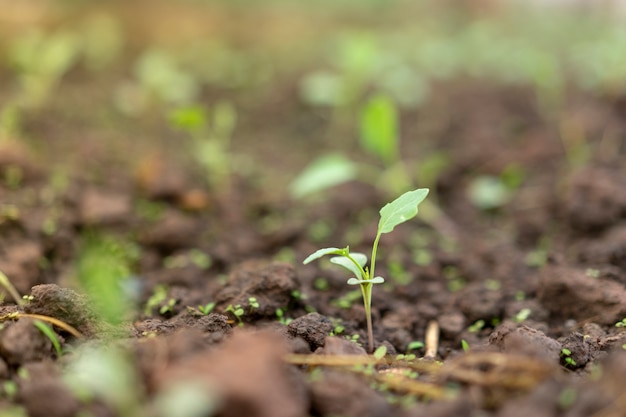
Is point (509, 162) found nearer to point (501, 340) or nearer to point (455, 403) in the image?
point (501, 340)

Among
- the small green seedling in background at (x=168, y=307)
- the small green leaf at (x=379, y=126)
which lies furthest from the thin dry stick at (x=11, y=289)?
the small green leaf at (x=379, y=126)

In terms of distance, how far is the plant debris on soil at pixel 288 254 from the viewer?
1.06m

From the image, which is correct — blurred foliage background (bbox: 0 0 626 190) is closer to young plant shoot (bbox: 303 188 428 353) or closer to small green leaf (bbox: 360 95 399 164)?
small green leaf (bbox: 360 95 399 164)

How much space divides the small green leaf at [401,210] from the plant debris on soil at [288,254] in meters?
0.28

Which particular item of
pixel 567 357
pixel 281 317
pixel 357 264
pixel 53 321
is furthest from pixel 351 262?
pixel 53 321

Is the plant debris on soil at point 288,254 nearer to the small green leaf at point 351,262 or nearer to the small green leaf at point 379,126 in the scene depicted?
the small green leaf at point 351,262

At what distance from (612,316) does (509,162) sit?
1526 mm

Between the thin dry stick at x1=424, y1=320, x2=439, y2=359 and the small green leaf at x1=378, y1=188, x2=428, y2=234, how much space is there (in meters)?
0.34

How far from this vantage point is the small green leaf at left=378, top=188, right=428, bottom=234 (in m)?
1.35

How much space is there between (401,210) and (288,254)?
0.91 meters

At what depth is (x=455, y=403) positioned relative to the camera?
3.37ft

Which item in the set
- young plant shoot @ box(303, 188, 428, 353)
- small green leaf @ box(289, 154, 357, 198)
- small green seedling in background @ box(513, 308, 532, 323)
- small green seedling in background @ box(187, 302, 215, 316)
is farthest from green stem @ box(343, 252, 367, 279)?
small green leaf @ box(289, 154, 357, 198)

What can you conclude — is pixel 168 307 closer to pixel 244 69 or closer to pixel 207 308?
pixel 207 308

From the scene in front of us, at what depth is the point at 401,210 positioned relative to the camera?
138cm
